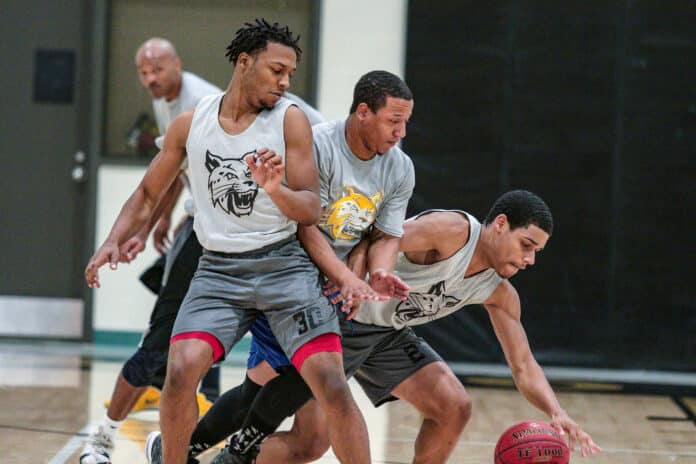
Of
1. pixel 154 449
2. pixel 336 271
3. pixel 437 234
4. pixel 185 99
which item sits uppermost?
pixel 185 99

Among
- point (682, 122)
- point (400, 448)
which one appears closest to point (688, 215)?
point (682, 122)

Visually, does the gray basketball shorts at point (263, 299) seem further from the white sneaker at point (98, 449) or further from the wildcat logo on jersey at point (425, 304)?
the white sneaker at point (98, 449)

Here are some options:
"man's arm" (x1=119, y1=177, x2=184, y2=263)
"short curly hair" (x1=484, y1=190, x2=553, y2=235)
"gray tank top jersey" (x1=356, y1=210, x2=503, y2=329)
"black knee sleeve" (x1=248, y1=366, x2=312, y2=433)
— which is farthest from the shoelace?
"short curly hair" (x1=484, y1=190, x2=553, y2=235)

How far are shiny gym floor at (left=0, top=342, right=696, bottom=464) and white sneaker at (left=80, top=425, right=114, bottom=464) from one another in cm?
19

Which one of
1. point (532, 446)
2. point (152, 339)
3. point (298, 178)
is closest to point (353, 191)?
point (298, 178)

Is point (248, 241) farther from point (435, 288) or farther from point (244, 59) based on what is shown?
point (435, 288)

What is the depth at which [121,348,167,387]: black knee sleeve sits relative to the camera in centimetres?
504

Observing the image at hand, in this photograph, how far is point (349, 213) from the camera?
13.8ft

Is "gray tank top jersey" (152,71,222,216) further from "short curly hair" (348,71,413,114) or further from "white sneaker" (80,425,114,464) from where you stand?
"short curly hair" (348,71,413,114)

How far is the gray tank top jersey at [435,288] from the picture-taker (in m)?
4.40

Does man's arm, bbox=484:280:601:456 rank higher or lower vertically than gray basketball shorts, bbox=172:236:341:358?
lower

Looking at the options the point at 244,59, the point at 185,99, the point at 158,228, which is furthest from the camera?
the point at 158,228

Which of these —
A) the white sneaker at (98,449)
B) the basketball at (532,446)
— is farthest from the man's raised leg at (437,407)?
the white sneaker at (98,449)

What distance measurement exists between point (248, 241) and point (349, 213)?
0.40 meters
